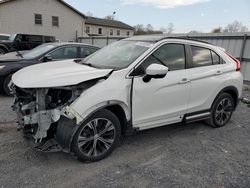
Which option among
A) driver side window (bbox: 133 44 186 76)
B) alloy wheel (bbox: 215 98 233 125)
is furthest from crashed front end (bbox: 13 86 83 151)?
alloy wheel (bbox: 215 98 233 125)

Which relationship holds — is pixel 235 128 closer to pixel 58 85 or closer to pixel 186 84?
pixel 186 84

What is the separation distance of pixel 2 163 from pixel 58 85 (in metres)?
1.34

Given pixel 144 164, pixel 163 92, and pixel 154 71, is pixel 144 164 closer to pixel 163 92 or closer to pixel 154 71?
pixel 163 92

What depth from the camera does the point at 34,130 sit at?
3.08 metres

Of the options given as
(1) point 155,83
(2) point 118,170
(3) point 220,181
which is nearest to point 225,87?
(1) point 155,83

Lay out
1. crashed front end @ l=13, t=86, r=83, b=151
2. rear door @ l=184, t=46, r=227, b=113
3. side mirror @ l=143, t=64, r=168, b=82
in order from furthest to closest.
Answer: rear door @ l=184, t=46, r=227, b=113
side mirror @ l=143, t=64, r=168, b=82
crashed front end @ l=13, t=86, r=83, b=151

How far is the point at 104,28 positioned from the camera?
38.3 m

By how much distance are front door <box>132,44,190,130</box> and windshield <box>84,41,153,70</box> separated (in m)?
0.22

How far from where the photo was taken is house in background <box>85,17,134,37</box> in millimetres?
36156

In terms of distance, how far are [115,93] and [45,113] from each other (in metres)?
0.95

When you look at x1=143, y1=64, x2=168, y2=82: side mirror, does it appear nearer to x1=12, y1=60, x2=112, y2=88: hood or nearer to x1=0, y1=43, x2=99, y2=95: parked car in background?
x1=12, y1=60, x2=112, y2=88: hood

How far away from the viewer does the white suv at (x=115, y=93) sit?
2975 mm

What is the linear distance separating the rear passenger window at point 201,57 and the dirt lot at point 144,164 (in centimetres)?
136

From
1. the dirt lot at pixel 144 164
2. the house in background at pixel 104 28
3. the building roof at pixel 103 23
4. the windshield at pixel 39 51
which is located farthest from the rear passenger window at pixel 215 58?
the building roof at pixel 103 23
